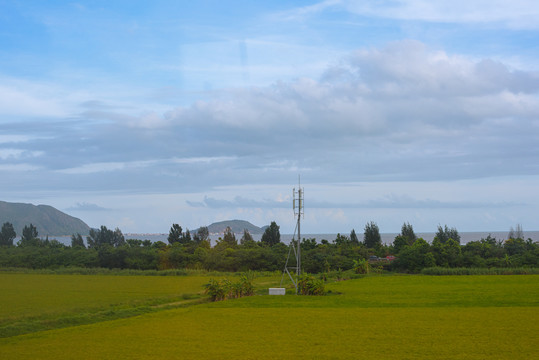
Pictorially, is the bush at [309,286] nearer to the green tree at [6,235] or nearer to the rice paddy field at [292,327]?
the rice paddy field at [292,327]

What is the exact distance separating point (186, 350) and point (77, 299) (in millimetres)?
15296

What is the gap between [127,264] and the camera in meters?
52.4

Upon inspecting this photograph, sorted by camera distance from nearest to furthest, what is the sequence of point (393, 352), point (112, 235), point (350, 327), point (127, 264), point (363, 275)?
point (393, 352) < point (350, 327) < point (363, 275) < point (127, 264) < point (112, 235)

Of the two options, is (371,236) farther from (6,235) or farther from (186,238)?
(6,235)

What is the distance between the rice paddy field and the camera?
11977mm

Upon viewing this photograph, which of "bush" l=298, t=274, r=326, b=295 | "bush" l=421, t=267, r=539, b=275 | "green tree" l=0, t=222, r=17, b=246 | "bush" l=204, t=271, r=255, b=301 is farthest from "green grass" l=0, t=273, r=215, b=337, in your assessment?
"green tree" l=0, t=222, r=17, b=246

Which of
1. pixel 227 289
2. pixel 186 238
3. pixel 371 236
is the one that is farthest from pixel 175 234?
pixel 227 289

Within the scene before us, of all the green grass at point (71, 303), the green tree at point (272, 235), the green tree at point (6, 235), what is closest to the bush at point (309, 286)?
the green grass at point (71, 303)

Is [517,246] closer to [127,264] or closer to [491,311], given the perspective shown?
[491,311]

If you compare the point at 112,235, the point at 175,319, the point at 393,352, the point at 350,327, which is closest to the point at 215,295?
the point at 175,319

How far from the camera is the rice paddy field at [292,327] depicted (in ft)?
39.3

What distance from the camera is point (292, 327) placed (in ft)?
50.6

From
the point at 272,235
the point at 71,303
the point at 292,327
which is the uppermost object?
the point at 272,235

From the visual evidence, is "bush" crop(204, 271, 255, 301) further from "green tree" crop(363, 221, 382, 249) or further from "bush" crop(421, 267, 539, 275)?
"green tree" crop(363, 221, 382, 249)
